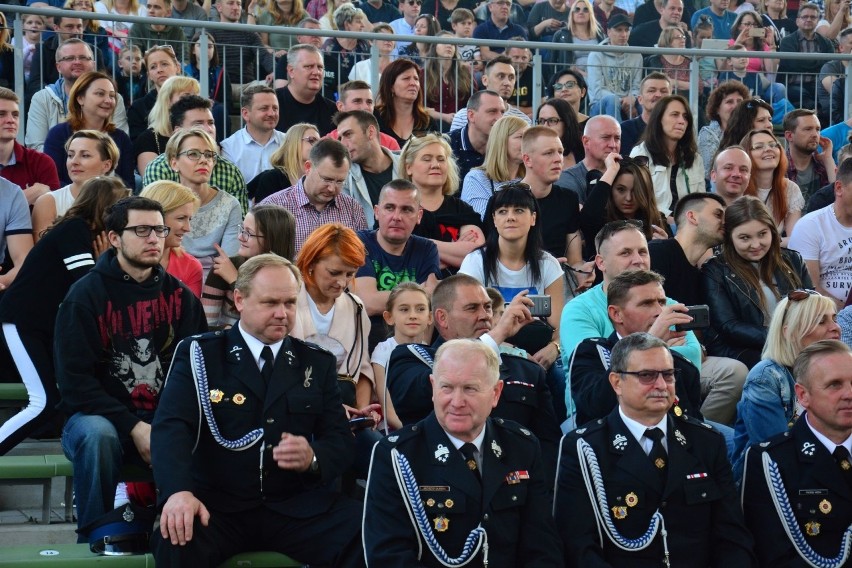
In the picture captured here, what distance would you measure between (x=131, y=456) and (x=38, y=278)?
106 cm

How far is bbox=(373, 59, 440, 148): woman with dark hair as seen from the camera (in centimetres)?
995

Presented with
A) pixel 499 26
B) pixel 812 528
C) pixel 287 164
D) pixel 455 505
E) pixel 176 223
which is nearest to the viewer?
pixel 455 505

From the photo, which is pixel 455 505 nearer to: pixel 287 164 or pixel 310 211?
pixel 310 211

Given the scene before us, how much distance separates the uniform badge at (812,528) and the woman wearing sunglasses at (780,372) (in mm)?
512

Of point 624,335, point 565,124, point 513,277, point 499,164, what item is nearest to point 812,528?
point 624,335

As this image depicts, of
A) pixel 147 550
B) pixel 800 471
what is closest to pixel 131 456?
pixel 147 550

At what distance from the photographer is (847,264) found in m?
8.56

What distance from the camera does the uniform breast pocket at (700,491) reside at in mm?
5445

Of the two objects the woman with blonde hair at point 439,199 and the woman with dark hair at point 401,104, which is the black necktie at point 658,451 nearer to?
the woman with blonde hair at point 439,199

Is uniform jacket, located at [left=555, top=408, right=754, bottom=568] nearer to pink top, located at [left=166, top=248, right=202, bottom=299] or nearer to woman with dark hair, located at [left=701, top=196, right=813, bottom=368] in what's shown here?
woman with dark hair, located at [left=701, top=196, right=813, bottom=368]

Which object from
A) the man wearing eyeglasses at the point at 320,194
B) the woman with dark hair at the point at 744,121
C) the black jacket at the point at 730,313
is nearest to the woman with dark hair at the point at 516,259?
the black jacket at the point at 730,313

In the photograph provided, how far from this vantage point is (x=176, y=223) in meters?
6.92

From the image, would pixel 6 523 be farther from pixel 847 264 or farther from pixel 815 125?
pixel 815 125

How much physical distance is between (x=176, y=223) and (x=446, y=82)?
15.1 feet
